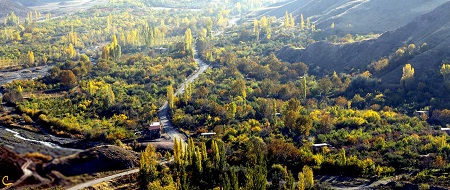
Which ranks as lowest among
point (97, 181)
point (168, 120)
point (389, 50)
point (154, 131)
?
point (97, 181)

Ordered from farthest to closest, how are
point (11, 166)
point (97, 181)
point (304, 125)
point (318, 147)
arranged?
point (304, 125)
point (318, 147)
point (97, 181)
point (11, 166)

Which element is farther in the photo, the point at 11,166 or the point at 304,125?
the point at 304,125

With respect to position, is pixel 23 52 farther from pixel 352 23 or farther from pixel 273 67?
pixel 352 23

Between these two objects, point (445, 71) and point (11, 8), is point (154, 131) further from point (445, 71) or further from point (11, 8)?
point (11, 8)

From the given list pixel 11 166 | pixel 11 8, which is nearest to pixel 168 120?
pixel 11 166

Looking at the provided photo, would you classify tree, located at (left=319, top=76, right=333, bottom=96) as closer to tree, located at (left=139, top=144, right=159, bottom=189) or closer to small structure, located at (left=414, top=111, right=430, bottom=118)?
small structure, located at (left=414, top=111, right=430, bottom=118)

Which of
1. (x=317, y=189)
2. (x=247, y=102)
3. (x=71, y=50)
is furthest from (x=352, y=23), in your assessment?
(x=317, y=189)

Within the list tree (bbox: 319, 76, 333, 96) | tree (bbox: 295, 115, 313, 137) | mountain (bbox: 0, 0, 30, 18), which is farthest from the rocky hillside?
mountain (bbox: 0, 0, 30, 18)
